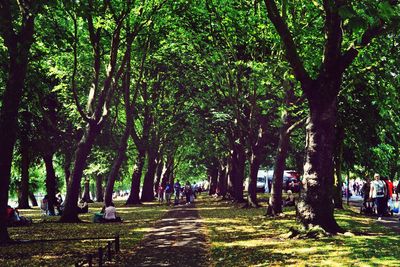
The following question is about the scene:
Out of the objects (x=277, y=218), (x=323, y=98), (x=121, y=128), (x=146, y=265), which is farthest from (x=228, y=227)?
(x=121, y=128)

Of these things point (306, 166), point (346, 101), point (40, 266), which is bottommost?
point (40, 266)

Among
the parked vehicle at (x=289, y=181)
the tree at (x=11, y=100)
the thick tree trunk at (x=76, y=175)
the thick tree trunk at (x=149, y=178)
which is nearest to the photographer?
the tree at (x=11, y=100)

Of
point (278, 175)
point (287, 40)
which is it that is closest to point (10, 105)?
point (287, 40)

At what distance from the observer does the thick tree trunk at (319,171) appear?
13.4 meters

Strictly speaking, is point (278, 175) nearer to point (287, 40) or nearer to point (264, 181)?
point (287, 40)

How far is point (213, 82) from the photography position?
2808 centimetres

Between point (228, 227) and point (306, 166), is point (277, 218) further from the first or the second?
point (306, 166)

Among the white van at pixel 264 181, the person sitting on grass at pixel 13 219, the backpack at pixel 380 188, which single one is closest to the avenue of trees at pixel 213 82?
the person sitting on grass at pixel 13 219

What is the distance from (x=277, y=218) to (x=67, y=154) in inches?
897

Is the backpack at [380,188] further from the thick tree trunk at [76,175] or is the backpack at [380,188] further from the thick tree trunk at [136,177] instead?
the thick tree trunk at [136,177]

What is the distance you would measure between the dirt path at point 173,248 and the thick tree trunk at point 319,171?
3081 mm

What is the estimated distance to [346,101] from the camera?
24297 millimetres

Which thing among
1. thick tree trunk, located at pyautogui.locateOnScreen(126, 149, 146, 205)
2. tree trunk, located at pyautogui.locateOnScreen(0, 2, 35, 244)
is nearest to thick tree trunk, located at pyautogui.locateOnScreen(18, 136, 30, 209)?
thick tree trunk, located at pyautogui.locateOnScreen(126, 149, 146, 205)

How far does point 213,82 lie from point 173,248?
660 inches
